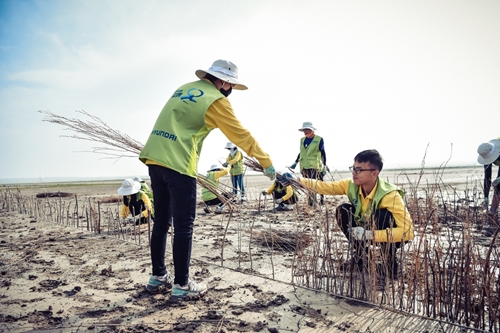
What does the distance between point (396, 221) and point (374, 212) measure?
18 centimetres

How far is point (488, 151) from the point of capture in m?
4.93

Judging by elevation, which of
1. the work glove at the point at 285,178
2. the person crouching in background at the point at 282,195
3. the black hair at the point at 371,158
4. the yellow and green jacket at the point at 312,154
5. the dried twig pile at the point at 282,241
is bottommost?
the dried twig pile at the point at 282,241

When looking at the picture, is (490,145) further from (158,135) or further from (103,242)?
(103,242)

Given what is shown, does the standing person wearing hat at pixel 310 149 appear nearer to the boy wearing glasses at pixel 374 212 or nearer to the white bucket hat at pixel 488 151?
the white bucket hat at pixel 488 151

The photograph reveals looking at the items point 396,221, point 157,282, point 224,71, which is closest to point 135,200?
point 157,282

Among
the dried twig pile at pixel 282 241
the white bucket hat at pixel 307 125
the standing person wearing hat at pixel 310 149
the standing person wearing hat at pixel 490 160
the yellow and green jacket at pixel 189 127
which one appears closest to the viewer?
the yellow and green jacket at pixel 189 127

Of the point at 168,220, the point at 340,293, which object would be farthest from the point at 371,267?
the point at 168,220

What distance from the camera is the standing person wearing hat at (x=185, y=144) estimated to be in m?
2.24

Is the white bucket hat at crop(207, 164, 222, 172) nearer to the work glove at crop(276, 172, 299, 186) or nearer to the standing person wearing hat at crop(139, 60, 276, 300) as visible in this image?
the work glove at crop(276, 172, 299, 186)

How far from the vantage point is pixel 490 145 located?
16.2 ft

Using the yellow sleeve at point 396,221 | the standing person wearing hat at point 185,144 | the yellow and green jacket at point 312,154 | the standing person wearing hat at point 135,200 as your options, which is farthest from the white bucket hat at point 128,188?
the yellow sleeve at point 396,221

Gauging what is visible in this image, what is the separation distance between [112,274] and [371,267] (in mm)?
2286

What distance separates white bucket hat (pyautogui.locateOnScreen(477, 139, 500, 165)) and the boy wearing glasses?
321 cm

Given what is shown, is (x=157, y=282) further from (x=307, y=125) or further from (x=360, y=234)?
(x=307, y=125)
